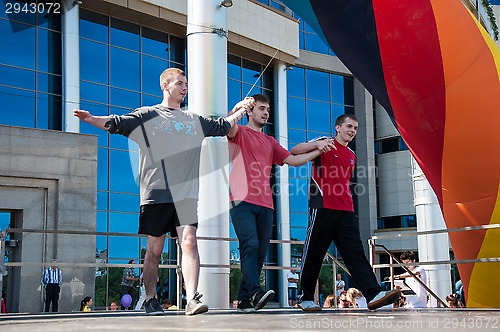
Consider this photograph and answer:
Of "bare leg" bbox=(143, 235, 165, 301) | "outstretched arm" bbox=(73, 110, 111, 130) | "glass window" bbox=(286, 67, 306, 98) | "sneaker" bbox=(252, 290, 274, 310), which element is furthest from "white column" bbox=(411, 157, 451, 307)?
"glass window" bbox=(286, 67, 306, 98)

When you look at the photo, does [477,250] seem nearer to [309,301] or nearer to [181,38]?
[309,301]

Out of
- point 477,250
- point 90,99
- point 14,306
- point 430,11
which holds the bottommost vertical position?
point 14,306

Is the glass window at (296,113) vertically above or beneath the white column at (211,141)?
above

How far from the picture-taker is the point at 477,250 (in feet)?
26.2

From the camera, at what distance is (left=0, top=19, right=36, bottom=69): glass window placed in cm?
2280

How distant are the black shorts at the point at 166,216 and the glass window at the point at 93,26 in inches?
800

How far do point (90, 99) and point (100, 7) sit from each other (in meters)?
3.17

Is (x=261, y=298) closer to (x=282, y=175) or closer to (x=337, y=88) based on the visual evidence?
(x=282, y=175)

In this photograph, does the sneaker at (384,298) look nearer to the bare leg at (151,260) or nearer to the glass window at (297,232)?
the bare leg at (151,260)

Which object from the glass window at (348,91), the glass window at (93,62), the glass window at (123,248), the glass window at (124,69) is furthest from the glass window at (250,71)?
the glass window at (123,248)

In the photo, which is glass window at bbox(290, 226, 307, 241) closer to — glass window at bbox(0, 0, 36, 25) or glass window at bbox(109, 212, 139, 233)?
glass window at bbox(109, 212, 139, 233)

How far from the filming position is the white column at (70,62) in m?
23.3

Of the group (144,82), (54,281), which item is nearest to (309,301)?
(54,281)

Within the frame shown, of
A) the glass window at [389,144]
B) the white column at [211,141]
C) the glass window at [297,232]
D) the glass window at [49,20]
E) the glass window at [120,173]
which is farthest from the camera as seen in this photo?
the glass window at [389,144]
